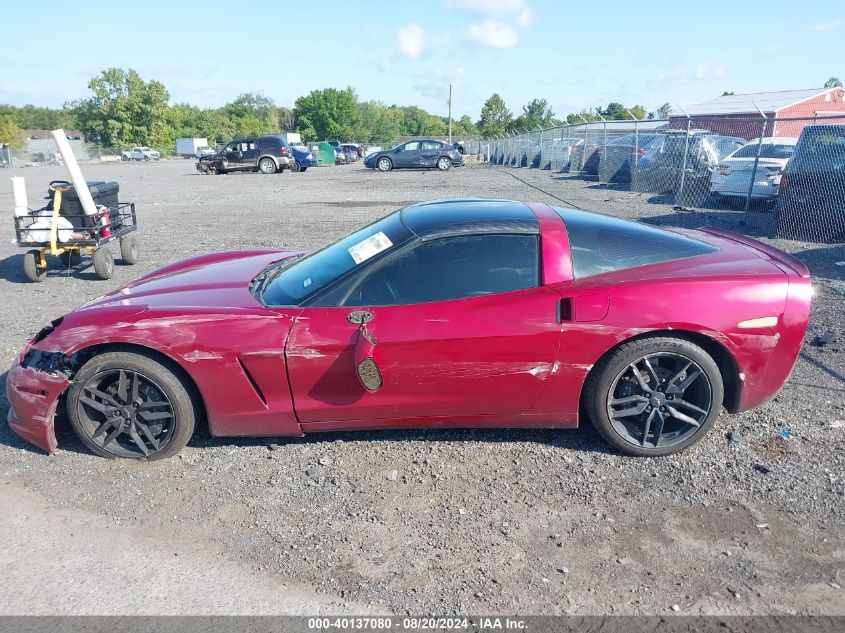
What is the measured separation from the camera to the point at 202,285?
400cm

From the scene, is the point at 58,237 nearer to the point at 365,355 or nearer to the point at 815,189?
the point at 365,355

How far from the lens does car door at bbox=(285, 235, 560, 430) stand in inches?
133

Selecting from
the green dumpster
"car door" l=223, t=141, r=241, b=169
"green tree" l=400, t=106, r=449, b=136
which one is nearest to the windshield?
"car door" l=223, t=141, r=241, b=169

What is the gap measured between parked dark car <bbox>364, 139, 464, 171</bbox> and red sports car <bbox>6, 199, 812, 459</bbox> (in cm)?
3068

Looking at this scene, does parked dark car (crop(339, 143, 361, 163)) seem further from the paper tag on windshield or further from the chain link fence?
the paper tag on windshield

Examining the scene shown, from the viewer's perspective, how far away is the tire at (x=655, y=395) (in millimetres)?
3469

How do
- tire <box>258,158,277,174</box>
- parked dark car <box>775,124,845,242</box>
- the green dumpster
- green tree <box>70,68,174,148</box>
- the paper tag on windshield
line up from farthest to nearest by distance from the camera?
green tree <box>70,68,174,148</box> → the green dumpster → tire <box>258,158,277,174</box> → parked dark car <box>775,124,845,242</box> → the paper tag on windshield

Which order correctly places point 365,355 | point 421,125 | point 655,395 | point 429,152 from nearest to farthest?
point 365,355 < point 655,395 < point 429,152 < point 421,125

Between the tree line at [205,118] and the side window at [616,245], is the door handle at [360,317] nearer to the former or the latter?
the side window at [616,245]

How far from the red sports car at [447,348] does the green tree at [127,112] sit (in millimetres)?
94645

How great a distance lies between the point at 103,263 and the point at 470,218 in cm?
590

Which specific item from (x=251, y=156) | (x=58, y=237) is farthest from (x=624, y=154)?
(x=251, y=156)

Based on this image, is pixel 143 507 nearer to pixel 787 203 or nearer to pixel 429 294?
pixel 429 294

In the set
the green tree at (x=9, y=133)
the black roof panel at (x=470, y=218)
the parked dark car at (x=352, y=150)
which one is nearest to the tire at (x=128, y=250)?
the black roof panel at (x=470, y=218)
